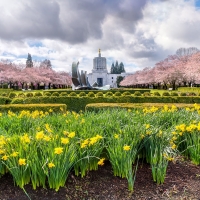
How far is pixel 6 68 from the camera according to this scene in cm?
4309

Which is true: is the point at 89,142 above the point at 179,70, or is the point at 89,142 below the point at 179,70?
below

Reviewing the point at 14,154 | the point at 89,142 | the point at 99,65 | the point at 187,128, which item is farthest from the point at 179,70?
the point at 99,65

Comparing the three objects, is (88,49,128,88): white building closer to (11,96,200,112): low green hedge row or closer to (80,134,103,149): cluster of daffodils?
(11,96,200,112): low green hedge row

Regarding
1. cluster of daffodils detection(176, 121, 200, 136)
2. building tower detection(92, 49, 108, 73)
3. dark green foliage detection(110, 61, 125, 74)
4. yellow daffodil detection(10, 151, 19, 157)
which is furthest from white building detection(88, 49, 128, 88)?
yellow daffodil detection(10, 151, 19, 157)

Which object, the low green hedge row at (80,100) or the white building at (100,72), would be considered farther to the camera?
the white building at (100,72)

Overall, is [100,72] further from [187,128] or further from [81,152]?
[81,152]

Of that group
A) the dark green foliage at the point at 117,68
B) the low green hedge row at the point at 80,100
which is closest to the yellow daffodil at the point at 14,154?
the low green hedge row at the point at 80,100

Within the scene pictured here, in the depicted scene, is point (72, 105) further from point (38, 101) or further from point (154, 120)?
point (154, 120)

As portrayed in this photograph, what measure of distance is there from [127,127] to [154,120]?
1144mm

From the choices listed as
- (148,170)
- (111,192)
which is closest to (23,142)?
(111,192)

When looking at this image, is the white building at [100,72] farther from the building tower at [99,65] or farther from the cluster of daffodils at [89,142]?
the cluster of daffodils at [89,142]

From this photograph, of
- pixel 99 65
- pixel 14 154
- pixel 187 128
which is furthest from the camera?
pixel 99 65

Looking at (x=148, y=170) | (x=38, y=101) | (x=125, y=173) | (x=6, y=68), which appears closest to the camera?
(x=125, y=173)

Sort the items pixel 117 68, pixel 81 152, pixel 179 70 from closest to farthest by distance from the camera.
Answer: pixel 81 152 < pixel 179 70 < pixel 117 68
